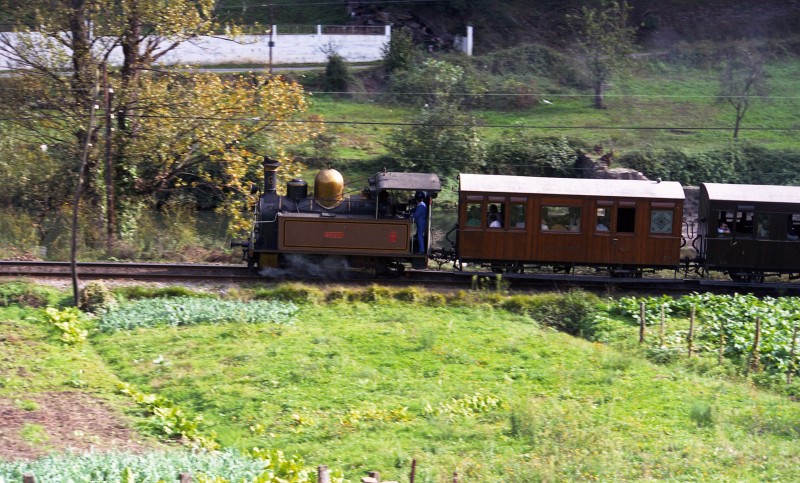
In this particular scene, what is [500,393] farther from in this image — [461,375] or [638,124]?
[638,124]

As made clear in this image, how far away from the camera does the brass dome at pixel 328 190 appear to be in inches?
874

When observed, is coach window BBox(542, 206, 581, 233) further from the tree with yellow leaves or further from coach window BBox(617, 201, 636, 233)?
the tree with yellow leaves

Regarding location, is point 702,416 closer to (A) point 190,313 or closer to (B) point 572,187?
(B) point 572,187

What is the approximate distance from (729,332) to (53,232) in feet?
67.2

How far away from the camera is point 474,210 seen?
22.2 m

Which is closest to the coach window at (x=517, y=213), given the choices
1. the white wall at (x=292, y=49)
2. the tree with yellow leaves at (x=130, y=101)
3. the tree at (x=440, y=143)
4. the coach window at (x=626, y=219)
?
the coach window at (x=626, y=219)

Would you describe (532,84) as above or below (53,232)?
above

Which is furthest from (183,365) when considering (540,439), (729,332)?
(729,332)

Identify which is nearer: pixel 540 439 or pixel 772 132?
pixel 540 439

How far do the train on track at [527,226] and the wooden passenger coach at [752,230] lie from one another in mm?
25

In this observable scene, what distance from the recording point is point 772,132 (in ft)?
143

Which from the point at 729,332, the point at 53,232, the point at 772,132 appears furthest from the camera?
the point at 772,132

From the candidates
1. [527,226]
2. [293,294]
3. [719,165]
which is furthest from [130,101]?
[719,165]

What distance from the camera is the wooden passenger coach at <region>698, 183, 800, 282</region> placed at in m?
22.3
